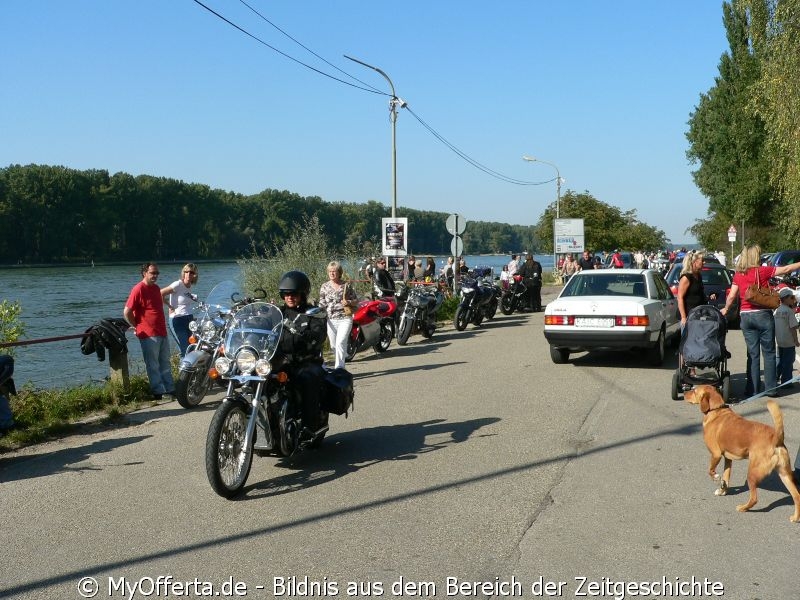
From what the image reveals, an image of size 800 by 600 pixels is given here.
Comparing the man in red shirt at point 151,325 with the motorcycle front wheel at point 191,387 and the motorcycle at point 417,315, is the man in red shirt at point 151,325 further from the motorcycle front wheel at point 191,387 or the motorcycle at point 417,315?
the motorcycle at point 417,315

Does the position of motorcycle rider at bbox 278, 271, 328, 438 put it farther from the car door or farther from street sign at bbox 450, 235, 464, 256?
street sign at bbox 450, 235, 464, 256

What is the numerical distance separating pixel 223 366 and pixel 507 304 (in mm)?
19860

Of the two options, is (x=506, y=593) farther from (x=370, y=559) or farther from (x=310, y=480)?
(x=310, y=480)

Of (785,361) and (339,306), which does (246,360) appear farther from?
(785,361)

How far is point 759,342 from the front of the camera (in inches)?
391

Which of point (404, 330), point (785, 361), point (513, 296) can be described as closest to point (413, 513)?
point (785, 361)

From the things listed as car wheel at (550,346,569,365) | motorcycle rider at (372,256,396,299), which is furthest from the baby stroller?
motorcycle rider at (372,256,396,299)

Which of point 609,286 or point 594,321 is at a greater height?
point 609,286

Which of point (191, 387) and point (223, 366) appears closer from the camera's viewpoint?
point (223, 366)

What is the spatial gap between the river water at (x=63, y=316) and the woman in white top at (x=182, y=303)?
1.44 m

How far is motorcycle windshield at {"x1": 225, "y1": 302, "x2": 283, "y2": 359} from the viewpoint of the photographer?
6480 mm

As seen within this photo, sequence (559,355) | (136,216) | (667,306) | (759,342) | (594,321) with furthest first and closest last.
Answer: (136,216), (667,306), (559,355), (594,321), (759,342)

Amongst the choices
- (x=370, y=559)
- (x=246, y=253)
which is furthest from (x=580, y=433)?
(x=246, y=253)

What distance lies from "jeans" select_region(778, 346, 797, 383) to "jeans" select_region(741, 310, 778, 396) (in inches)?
13.6
